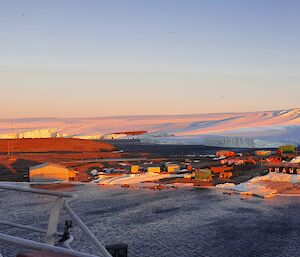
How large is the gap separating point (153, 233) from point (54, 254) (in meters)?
34.5

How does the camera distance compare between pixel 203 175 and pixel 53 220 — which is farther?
pixel 203 175

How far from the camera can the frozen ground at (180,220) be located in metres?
33.3

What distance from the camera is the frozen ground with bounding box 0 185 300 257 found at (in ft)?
109

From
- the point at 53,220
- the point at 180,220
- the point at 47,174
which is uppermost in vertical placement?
the point at 53,220

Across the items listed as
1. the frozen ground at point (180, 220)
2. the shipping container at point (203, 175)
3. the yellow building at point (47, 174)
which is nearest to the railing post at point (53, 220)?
the frozen ground at point (180, 220)

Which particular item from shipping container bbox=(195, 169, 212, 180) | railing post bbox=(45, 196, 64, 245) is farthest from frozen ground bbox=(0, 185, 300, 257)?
railing post bbox=(45, 196, 64, 245)

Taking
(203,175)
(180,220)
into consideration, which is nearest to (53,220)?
(180,220)

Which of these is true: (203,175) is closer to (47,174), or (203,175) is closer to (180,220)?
(47,174)

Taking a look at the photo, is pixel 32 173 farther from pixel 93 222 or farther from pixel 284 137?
pixel 284 137

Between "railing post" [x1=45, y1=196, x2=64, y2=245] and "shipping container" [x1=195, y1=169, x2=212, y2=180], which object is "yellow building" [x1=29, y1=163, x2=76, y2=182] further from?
"railing post" [x1=45, y1=196, x2=64, y2=245]

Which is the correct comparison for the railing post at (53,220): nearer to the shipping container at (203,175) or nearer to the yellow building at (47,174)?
the shipping container at (203,175)

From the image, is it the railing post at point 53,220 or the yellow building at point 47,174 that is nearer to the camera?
the railing post at point 53,220

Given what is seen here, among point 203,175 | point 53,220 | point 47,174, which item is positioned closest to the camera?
point 53,220

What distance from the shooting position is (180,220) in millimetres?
44438
